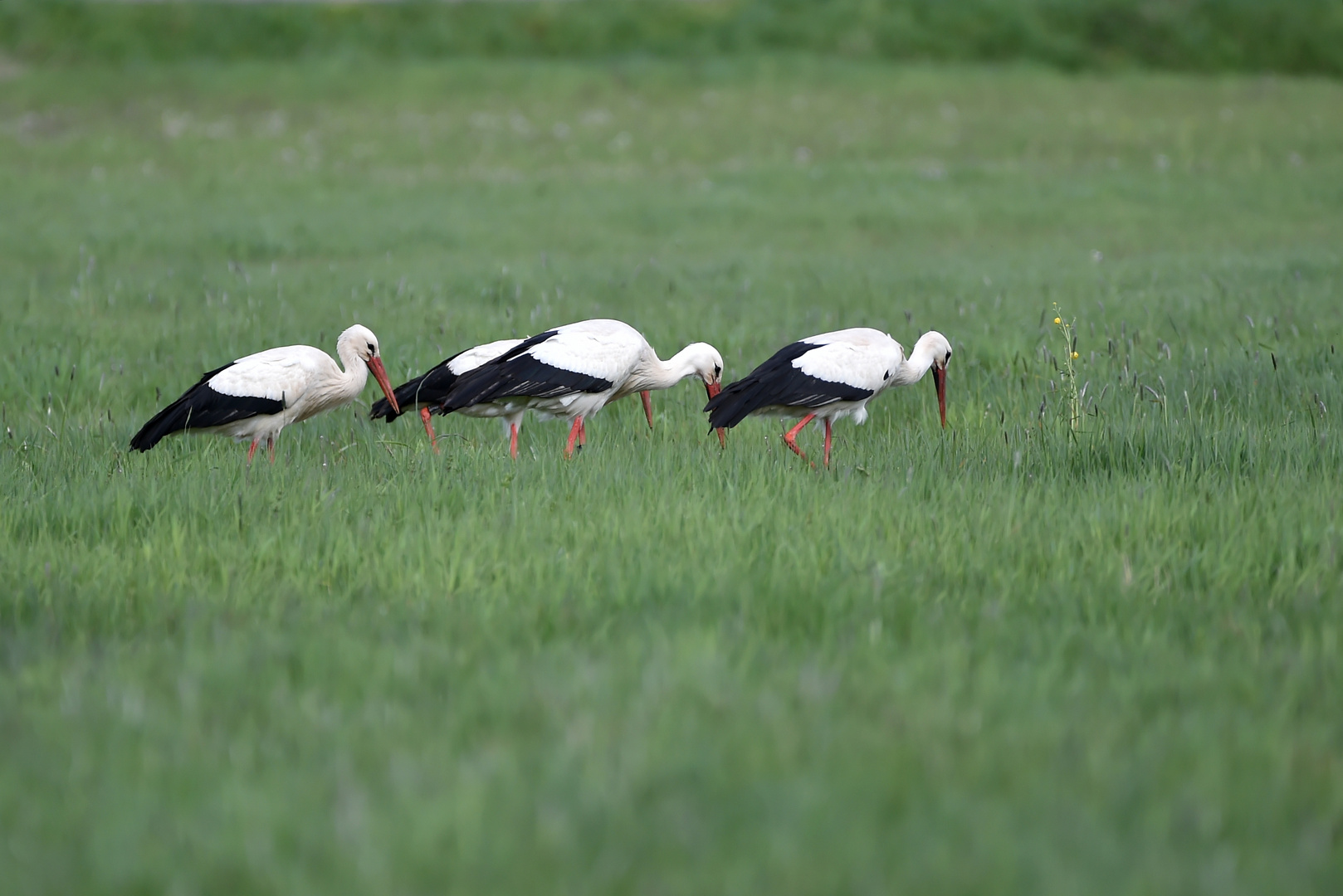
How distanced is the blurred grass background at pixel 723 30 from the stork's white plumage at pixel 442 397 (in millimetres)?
27676

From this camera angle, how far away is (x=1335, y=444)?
4.91m

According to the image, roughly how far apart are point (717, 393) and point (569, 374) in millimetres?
875

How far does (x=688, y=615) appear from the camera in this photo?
3.20 metres

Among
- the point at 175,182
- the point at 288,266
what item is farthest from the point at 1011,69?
the point at 288,266

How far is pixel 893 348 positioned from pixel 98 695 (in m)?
4.50

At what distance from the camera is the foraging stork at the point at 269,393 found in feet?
18.6

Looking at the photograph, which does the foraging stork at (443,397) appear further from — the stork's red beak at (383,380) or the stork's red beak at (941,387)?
the stork's red beak at (941,387)


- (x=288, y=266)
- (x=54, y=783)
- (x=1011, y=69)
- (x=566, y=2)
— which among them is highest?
(x=566, y=2)

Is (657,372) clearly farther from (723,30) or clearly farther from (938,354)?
(723,30)

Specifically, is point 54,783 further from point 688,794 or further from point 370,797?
point 688,794

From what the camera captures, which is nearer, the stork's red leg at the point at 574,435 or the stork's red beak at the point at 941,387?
the stork's red leg at the point at 574,435

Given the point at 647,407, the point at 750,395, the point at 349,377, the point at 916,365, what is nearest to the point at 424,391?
the point at 349,377

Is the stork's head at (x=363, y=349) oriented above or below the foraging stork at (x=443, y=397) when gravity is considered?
above

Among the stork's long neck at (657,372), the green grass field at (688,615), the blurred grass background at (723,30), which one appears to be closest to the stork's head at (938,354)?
the green grass field at (688,615)
